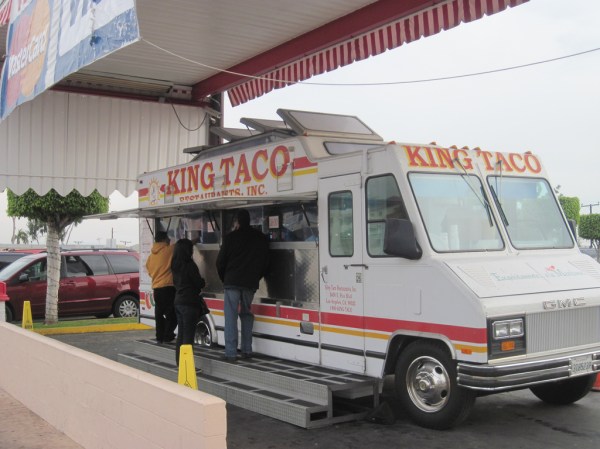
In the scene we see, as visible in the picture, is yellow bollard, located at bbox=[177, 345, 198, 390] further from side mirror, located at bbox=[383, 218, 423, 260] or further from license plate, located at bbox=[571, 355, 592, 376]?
license plate, located at bbox=[571, 355, 592, 376]

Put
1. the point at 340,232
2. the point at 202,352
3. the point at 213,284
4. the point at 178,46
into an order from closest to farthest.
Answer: the point at 340,232, the point at 202,352, the point at 213,284, the point at 178,46

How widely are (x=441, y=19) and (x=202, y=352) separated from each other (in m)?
4.88

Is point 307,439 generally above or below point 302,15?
below

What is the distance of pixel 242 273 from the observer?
800 cm

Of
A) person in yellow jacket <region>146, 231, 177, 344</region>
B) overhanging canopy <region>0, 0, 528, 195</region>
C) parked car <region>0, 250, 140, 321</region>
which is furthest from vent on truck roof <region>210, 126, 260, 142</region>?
parked car <region>0, 250, 140, 321</region>

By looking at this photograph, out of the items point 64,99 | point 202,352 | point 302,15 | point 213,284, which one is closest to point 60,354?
point 202,352

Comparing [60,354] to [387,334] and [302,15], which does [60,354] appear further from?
[302,15]

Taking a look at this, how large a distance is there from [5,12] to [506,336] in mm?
8499

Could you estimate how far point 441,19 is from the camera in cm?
823

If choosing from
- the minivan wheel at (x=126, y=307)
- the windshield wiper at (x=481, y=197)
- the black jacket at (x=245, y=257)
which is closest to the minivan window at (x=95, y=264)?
the minivan wheel at (x=126, y=307)

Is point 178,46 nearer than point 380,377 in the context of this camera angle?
No

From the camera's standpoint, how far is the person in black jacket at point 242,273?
26.2 feet

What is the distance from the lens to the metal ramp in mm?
6523

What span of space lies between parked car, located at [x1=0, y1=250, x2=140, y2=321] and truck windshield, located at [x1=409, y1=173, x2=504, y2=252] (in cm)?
1139
